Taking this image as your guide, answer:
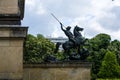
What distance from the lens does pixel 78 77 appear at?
24.6 metres

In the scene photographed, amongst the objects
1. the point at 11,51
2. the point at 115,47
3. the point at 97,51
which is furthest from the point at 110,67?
the point at 11,51

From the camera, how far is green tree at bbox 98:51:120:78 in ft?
255

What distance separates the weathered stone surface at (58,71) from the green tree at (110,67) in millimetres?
53071

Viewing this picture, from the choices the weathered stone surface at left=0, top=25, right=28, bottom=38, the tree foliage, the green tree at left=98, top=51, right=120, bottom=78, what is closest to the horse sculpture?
the weathered stone surface at left=0, top=25, right=28, bottom=38

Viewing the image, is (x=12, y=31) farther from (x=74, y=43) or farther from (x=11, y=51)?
(x=74, y=43)

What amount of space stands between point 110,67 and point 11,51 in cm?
5788

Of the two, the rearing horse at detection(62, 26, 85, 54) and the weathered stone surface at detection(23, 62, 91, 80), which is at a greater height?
the rearing horse at detection(62, 26, 85, 54)

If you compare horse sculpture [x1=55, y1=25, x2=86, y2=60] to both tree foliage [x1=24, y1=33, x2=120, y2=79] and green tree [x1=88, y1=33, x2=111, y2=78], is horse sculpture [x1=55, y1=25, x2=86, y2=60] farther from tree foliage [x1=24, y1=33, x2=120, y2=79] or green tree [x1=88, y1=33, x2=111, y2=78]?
green tree [x1=88, y1=33, x2=111, y2=78]

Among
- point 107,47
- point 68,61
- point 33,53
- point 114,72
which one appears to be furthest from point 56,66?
Result: point 107,47

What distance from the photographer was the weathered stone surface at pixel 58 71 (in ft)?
80.5

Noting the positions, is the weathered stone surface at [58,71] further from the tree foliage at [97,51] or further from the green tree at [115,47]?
the green tree at [115,47]

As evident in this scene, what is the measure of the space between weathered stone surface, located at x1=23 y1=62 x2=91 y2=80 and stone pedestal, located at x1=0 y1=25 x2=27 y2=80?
2.65 m

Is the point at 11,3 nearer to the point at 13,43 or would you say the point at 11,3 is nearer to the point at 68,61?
the point at 13,43

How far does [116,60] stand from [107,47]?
5.90m
